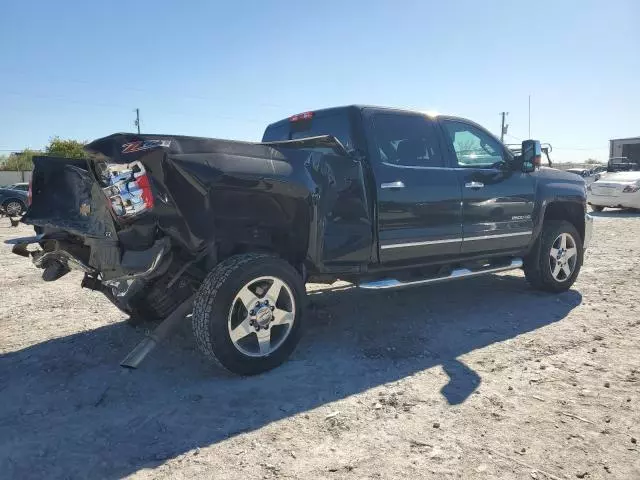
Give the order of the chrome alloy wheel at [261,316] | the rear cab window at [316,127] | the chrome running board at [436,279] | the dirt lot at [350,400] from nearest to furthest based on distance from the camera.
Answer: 1. the dirt lot at [350,400]
2. the chrome alloy wheel at [261,316]
3. the chrome running board at [436,279]
4. the rear cab window at [316,127]

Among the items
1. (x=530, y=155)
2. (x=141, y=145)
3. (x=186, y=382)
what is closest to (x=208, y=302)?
(x=186, y=382)

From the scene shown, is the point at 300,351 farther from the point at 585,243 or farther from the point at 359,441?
the point at 585,243

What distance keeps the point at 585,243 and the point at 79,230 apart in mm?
5551

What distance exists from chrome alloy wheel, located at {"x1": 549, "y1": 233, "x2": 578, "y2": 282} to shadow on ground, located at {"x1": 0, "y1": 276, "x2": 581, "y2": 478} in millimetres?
531

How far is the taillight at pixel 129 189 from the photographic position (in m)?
3.12

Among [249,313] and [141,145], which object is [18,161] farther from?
[249,313]

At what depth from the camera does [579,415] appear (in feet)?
9.59

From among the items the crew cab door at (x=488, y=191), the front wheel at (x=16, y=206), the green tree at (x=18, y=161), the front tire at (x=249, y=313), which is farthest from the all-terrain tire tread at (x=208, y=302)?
the green tree at (x=18, y=161)

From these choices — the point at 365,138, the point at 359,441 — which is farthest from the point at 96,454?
the point at 365,138

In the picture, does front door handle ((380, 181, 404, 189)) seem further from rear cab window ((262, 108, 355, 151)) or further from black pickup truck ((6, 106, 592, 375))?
rear cab window ((262, 108, 355, 151))

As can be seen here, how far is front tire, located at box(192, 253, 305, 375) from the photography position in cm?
337

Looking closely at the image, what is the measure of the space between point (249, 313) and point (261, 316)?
0.10 meters

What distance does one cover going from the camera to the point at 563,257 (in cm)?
582

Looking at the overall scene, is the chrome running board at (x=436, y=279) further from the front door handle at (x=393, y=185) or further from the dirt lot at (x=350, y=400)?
the front door handle at (x=393, y=185)
